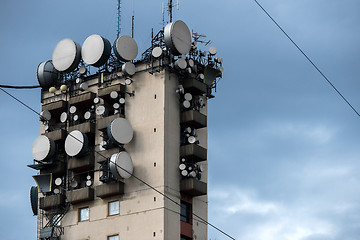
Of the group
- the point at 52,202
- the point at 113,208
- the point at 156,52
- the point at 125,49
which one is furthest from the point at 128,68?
the point at 52,202

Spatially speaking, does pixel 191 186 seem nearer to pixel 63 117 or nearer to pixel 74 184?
pixel 74 184

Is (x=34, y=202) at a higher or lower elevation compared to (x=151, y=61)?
lower

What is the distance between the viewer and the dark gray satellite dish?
273 ft

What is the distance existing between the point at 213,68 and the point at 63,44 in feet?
50.5

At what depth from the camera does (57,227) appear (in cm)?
8169

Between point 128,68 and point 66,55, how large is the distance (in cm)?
861

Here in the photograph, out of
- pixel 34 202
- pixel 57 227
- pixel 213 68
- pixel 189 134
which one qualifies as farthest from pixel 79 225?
pixel 213 68

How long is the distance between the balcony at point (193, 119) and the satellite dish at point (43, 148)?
13.4m

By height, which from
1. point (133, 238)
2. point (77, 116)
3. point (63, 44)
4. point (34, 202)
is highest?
point (63, 44)

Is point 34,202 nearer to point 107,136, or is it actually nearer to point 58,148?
point 58,148

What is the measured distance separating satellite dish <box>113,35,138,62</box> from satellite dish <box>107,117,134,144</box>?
6.62m

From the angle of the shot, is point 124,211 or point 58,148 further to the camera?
point 58,148

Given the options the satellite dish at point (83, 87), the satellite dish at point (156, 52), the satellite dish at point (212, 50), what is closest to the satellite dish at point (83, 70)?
the satellite dish at point (83, 87)

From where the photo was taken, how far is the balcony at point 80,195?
262 ft
